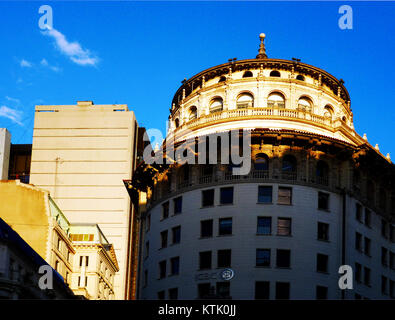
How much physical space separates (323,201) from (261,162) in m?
7.34

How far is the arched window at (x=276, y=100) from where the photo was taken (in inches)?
3063

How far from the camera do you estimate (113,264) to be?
128 metres

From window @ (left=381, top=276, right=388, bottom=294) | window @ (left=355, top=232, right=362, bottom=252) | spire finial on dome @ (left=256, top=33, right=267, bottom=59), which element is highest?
spire finial on dome @ (left=256, top=33, right=267, bottom=59)

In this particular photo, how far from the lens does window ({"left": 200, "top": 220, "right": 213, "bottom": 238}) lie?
69750 millimetres

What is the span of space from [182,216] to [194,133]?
1069 centimetres

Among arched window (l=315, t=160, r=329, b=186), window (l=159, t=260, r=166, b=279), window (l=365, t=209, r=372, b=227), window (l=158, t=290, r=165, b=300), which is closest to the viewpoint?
window (l=158, t=290, r=165, b=300)

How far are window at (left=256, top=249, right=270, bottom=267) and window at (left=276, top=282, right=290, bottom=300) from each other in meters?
2.16

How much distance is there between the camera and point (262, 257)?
67125mm

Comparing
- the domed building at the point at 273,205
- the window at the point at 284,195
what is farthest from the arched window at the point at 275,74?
the window at the point at 284,195

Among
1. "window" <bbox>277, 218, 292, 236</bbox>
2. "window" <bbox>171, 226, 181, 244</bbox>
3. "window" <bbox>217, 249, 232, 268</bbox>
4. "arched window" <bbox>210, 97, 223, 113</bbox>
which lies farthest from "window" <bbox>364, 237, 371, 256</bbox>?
"arched window" <bbox>210, 97, 223, 113</bbox>

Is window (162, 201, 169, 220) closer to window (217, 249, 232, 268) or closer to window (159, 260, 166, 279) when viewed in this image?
window (159, 260, 166, 279)

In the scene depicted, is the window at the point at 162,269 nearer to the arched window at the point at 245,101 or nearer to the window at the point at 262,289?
the window at the point at 262,289
